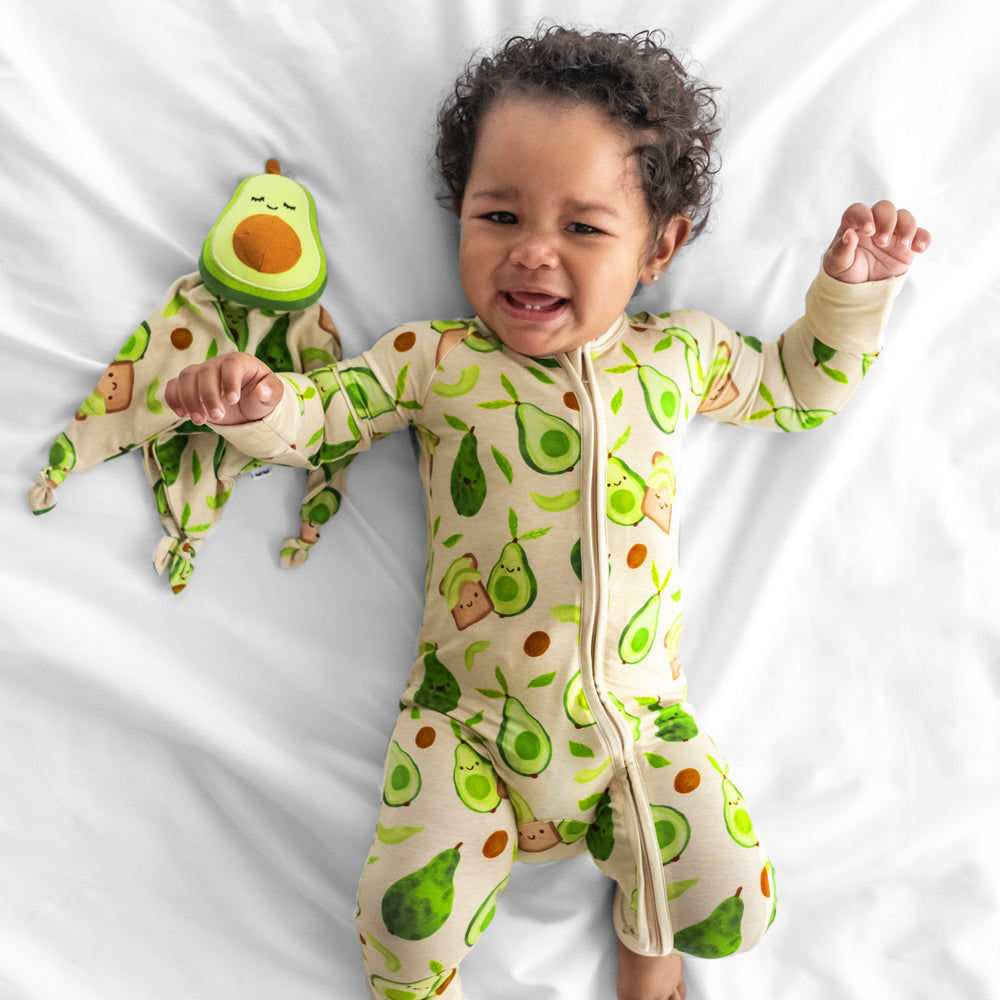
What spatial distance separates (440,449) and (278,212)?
0.35m

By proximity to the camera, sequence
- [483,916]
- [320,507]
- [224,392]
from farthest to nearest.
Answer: [320,507] → [483,916] → [224,392]

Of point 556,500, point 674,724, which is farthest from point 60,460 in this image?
point 674,724

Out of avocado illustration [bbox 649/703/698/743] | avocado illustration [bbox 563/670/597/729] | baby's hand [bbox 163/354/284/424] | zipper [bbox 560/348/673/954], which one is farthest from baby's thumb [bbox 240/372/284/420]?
avocado illustration [bbox 649/703/698/743]

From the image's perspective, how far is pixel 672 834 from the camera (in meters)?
1.07

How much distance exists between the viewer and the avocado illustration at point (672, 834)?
107 cm

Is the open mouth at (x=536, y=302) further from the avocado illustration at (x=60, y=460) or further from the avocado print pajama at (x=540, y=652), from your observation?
the avocado illustration at (x=60, y=460)

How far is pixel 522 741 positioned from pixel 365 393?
1.49ft

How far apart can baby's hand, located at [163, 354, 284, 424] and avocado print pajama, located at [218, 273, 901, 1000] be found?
39 millimetres

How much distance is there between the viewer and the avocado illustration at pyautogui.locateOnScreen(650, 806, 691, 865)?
3.51 ft

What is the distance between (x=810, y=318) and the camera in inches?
46.3

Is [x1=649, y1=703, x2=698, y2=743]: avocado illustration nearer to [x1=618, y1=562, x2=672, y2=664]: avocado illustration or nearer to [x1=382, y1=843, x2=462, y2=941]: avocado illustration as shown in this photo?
[x1=618, y1=562, x2=672, y2=664]: avocado illustration

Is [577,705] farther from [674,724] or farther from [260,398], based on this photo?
[260,398]

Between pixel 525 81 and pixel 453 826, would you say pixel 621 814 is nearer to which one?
pixel 453 826

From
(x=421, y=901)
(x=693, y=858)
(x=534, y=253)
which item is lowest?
(x=421, y=901)
